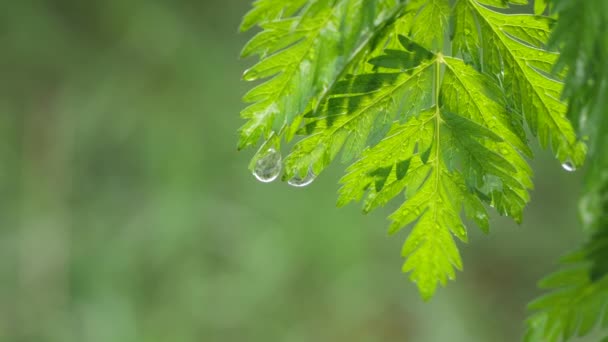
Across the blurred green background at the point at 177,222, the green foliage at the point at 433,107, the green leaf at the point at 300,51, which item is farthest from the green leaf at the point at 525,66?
the blurred green background at the point at 177,222

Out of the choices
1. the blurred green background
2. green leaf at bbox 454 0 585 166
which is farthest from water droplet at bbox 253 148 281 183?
the blurred green background

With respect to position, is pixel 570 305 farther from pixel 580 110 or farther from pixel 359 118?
pixel 359 118

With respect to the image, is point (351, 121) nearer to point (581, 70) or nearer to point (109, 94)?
point (581, 70)

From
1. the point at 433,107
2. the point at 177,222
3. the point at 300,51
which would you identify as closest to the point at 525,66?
the point at 433,107

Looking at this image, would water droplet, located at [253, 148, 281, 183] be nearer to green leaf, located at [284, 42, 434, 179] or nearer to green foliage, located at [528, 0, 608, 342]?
green leaf, located at [284, 42, 434, 179]

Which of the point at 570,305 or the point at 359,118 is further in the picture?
the point at 359,118
